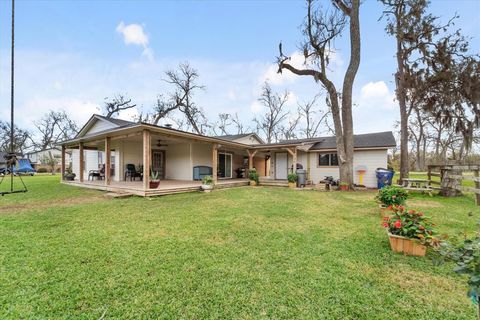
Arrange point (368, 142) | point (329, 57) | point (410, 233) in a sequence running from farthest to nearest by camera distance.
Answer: point (368, 142) < point (329, 57) < point (410, 233)

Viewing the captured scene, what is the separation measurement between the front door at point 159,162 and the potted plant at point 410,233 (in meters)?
12.4

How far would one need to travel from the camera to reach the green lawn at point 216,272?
196 centimetres

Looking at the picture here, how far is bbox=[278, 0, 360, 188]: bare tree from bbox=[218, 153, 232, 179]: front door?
6.02 m

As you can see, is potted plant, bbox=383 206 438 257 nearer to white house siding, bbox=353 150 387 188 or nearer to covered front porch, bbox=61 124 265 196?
covered front porch, bbox=61 124 265 196

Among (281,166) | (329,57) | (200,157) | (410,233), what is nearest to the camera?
(410,233)

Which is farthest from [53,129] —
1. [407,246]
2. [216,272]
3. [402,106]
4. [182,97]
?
[407,246]

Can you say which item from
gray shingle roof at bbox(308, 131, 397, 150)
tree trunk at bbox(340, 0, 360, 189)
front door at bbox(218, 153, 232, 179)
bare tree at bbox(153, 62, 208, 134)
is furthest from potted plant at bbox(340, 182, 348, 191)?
bare tree at bbox(153, 62, 208, 134)

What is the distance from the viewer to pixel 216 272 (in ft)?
8.45

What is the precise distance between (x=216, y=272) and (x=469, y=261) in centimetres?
220

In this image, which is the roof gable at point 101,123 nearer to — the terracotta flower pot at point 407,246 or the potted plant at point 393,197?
the potted plant at point 393,197

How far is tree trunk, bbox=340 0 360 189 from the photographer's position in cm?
1052

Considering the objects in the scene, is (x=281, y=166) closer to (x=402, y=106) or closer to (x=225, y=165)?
(x=225, y=165)

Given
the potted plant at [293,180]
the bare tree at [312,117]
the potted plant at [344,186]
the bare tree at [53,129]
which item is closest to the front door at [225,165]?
the potted plant at [293,180]

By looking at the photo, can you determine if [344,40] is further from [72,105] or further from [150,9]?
[72,105]
